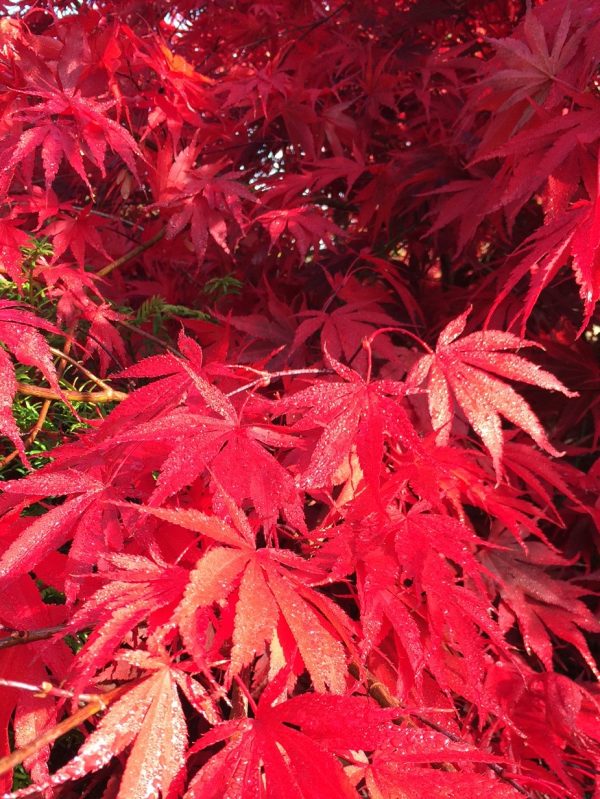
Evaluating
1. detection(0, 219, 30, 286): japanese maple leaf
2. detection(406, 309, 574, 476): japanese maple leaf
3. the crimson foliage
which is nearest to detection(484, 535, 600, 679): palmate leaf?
the crimson foliage

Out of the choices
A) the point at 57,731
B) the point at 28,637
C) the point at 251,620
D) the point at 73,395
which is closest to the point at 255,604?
the point at 251,620

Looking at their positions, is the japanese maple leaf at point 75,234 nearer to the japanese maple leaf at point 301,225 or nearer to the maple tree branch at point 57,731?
the japanese maple leaf at point 301,225

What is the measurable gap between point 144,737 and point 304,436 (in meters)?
0.39

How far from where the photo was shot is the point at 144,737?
447 millimetres

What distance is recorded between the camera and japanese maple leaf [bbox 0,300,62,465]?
586 millimetres

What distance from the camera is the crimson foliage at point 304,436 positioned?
0.49m

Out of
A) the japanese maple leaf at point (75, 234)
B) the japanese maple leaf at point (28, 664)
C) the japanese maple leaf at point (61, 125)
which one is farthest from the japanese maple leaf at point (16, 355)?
the japanese maple leaf at point (75, 234)

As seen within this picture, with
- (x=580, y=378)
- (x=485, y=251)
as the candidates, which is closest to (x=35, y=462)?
(x=580, y=378)

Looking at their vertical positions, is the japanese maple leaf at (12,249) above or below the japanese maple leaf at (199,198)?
below

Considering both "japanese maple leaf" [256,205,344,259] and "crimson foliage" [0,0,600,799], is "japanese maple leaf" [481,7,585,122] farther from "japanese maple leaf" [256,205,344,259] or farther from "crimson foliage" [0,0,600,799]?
"japanese maple leaf" [256,205,344,259]

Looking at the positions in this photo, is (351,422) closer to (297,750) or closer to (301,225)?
(297,750)

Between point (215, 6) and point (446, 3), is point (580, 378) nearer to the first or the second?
point (446, 3)

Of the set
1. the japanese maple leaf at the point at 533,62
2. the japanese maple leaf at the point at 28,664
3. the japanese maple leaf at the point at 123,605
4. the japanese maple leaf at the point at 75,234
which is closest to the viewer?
the japanese maple leaf at the point at 123,605

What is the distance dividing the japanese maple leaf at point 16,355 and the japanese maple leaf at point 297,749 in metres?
0.29
